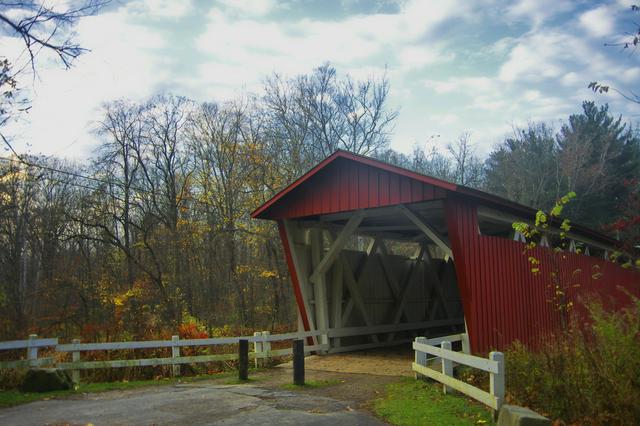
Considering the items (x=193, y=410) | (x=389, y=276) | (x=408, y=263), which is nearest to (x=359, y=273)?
(x=389, y=276)

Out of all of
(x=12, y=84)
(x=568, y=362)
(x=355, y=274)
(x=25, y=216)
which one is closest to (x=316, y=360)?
(x=355, y=274)

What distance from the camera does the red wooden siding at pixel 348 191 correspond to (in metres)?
11.0

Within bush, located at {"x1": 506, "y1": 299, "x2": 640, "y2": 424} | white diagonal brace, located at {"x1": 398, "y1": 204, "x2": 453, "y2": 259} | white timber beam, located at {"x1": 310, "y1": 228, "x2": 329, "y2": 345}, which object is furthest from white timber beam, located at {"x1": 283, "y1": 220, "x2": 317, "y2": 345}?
bush, located at {"x1": 506, "y1": 299, "x2": 640, "y2": 424}

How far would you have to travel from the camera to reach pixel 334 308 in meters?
14.3

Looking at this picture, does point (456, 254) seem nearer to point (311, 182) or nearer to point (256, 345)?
point (311, 182)

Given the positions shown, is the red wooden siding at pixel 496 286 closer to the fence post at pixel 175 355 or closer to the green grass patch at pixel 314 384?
the green grass patch at pixel 314 384

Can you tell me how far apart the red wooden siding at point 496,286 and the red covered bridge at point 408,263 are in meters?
0.02

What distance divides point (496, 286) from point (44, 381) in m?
8.56

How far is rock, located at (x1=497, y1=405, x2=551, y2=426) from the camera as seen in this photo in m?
5.34

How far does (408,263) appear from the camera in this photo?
701 inches

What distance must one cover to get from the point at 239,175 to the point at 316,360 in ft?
47.7

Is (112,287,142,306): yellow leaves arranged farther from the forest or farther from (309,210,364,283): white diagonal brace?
(309,210,364,283): white diagonal brace

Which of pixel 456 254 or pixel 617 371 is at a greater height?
pixel 456 254

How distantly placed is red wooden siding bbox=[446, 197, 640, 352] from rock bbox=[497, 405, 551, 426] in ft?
11.9
